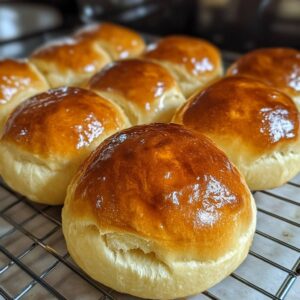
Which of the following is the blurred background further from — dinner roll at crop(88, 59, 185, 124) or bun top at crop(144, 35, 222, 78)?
dinner roll at crop(88, 59, 185, 124)

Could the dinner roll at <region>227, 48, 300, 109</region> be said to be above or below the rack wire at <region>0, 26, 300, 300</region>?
above

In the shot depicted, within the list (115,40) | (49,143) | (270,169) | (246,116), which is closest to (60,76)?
(115,40)

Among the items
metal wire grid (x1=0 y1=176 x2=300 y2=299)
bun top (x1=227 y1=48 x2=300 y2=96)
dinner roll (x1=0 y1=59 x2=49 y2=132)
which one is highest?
bun top (x1=227 y1=48 x2=300 y2=96)

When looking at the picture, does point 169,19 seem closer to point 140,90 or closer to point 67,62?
point 67,62

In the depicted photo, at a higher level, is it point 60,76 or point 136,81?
point 136,81

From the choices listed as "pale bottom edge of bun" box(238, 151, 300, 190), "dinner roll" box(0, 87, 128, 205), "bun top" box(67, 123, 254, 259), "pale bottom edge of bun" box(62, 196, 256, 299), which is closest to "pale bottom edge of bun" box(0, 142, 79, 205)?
"dinner roll" box(0, 87, 128, 205)

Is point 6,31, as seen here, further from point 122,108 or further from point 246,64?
point 246,64

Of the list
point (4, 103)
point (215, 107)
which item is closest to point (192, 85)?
point (215, 107)
